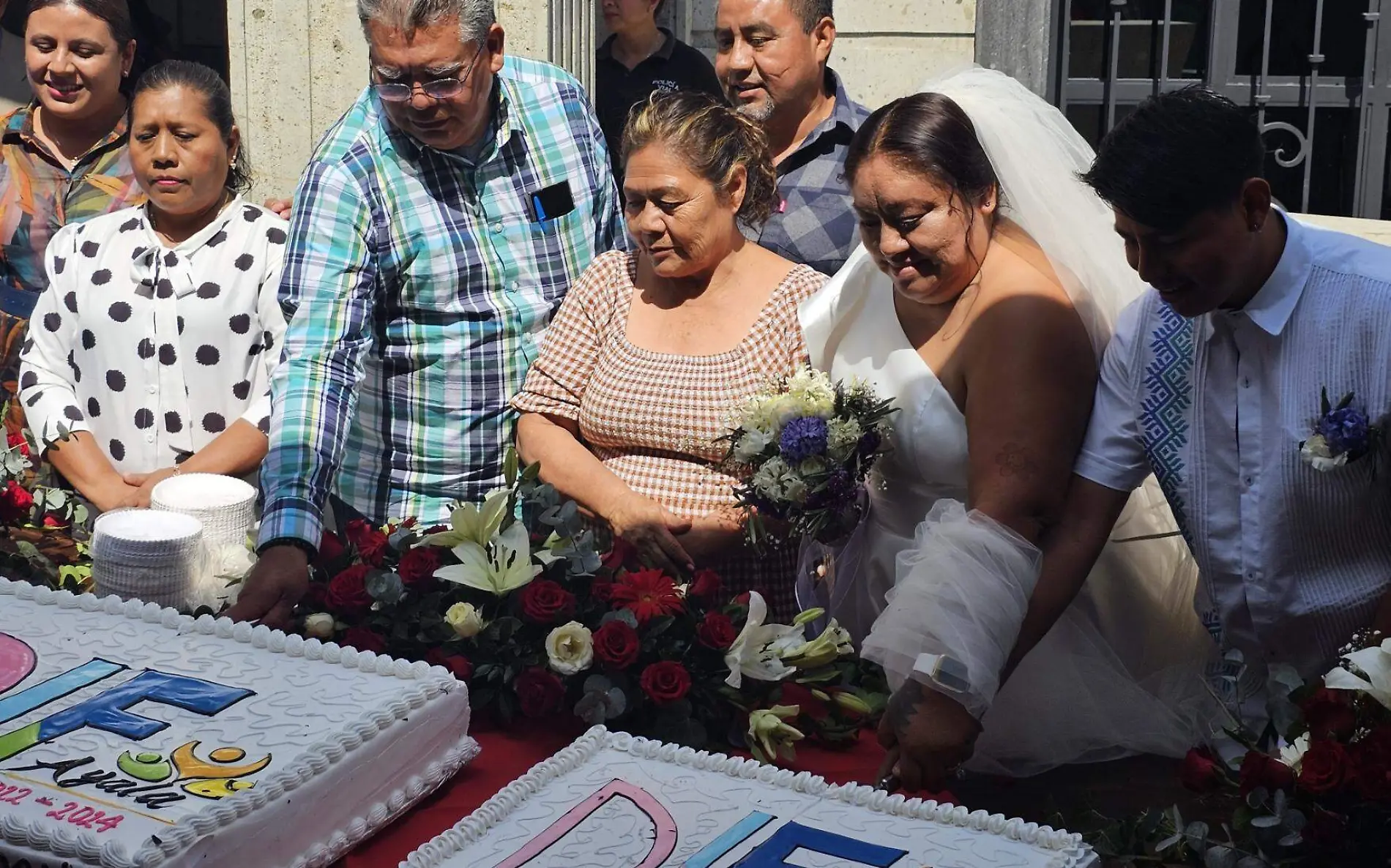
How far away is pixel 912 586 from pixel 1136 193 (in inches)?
27.3

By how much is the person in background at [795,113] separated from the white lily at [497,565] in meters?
1.32

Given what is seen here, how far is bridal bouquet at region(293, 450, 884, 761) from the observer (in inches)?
91.7

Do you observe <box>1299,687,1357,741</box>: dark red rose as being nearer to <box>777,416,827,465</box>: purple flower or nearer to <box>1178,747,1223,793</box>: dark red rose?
<box>1178,747,1223,793</box>: dark red rose

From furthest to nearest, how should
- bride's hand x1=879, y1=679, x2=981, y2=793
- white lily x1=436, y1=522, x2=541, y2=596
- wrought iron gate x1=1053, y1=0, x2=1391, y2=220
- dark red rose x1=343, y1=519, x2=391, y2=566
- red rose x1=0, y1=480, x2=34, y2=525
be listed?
wrought iron gate x1=1053, y1=0, x2=1391, y2=220
red rose x1=0, y1=480, x2=34, y2=525
dark red rose x1=343, y1=519, x2=391, y2=566
white lily x1=436, y1=522, x2=541, y2=596
bride's hand x1=879, y1=679, x2=981, y2=793

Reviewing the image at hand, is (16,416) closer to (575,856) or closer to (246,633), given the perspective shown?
(246,633)

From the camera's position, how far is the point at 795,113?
12.3ft

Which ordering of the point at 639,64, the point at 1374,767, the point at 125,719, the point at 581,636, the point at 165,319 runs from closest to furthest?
the point at 1374,767
the point at 125,719
the point at 581,636
the point at 165,319
the point at 639,64

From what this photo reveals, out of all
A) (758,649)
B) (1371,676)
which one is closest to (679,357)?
(758,649)

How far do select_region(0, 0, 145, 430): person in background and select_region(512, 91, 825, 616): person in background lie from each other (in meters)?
1.55

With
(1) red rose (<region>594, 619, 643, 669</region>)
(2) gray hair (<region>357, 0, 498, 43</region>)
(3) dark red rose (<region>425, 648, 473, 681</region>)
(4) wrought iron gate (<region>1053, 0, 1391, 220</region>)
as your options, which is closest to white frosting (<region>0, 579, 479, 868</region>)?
(3) dark red rose (<region>425, 648, 473, 681</region>)

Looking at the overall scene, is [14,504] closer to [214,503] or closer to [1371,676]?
[214,503]

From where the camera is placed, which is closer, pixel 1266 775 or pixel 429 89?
pixel 1266 775

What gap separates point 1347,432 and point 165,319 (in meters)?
2.65

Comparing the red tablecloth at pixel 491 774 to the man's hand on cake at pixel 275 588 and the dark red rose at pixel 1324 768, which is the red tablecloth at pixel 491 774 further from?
the dark red rose at pixel 1324 768
